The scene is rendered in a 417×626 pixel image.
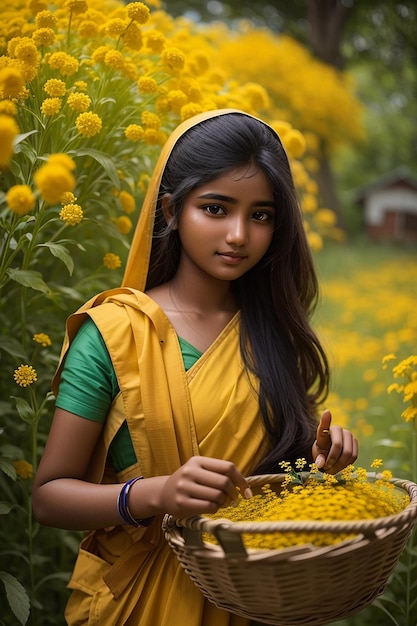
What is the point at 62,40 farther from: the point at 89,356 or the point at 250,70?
the point at 250,70

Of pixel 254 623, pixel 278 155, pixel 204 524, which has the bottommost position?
pixel 254 623

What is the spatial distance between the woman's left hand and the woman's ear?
0.53 m

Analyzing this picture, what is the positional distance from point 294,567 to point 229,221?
0.69 metres

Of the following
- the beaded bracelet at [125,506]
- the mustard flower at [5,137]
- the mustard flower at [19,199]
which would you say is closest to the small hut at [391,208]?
the beaded bracelet at [125,506]

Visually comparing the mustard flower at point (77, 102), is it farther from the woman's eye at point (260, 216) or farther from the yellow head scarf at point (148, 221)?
the woman's eye at point (260, 216)

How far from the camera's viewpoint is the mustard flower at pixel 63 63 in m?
1.59

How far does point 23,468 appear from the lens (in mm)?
1736

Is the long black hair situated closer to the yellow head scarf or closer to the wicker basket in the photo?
the yellow head scarf

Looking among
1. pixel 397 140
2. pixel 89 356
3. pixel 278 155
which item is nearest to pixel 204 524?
pixel 89 356

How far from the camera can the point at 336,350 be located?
4910 mm

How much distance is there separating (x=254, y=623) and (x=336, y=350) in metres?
3.42

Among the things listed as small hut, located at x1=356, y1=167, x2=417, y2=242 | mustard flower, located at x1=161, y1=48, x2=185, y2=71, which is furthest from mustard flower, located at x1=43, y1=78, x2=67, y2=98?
small hut, located at x1=356, y1=167, x2=417, y2=242

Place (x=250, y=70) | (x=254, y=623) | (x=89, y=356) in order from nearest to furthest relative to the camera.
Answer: (x=89, y=356), (x=254, y=623), (x=250, y=70)

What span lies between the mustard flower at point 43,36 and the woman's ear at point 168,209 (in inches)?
16.1
